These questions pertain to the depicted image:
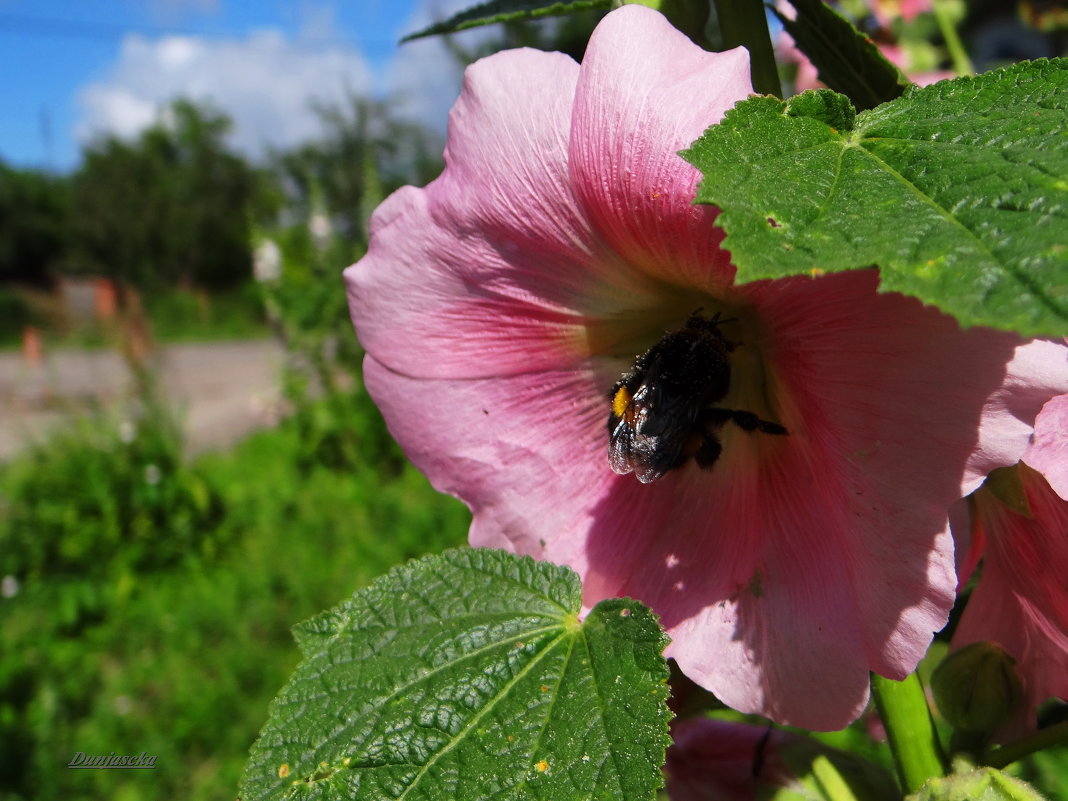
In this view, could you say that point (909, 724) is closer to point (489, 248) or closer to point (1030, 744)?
point (1030, 744)

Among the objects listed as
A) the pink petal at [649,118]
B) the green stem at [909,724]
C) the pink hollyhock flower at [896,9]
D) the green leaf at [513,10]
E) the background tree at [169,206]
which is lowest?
the green stem at [909,724]

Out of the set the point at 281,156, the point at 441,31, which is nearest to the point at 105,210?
the point at 281,156

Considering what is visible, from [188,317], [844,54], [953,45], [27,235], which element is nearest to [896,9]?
[953,45]

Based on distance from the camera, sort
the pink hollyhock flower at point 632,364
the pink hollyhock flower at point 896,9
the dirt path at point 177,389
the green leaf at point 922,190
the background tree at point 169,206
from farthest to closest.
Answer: the background tree at point 169,206, the dirt path at point 177,389, the pink hollyhock flower at point 896,9, the pink hollyhock flower at point 632,364, the green leaf at point 922,190

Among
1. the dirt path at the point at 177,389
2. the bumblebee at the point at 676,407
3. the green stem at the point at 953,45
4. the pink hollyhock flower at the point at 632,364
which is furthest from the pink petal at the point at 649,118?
the dirt path at the point at 177,389

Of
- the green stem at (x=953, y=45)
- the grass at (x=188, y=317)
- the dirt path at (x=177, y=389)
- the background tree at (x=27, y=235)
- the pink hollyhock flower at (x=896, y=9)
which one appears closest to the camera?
the green stem at (x=953, y=45)

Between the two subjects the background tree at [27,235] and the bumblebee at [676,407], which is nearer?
the bumblebee at [676,407]

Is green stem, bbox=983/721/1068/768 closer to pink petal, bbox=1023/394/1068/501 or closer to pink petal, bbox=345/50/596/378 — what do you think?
pink petal, bbox=1023/394/1068/501

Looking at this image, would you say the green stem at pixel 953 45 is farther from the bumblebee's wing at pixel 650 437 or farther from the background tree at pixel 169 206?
the background tree at pixel 169 206
